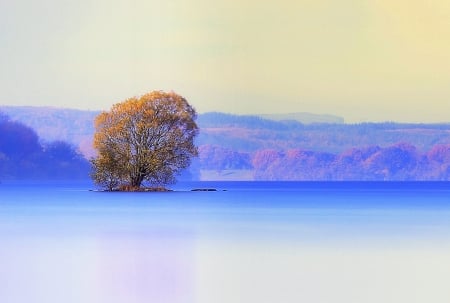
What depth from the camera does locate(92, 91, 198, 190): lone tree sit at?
33938 mm

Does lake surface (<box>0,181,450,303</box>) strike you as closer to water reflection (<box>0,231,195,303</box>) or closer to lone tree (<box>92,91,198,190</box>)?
water reflection (<box>0,231,195,303</box>)

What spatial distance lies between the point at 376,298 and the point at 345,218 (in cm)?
1354

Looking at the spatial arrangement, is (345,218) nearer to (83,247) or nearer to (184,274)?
(83,247)

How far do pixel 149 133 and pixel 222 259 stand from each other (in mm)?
21094

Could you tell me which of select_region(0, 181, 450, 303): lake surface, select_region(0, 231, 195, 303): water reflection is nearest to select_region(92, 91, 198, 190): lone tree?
select_region(0, 181, 450, 303): lake surface

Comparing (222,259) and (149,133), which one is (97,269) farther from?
(149,133)

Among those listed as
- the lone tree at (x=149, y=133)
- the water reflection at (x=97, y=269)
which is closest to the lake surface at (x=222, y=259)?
the water reflection at (x=97, y=269)

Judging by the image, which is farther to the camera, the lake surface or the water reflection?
the lake surface

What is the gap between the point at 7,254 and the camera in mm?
13953

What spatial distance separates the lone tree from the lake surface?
10.8 meters

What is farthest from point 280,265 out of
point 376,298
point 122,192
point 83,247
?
point 122,192

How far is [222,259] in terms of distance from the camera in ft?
44.4

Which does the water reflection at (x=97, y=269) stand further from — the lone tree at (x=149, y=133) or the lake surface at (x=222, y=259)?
the lone tree at (x=149, y=133)

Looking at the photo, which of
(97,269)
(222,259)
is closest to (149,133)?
(222,259)
